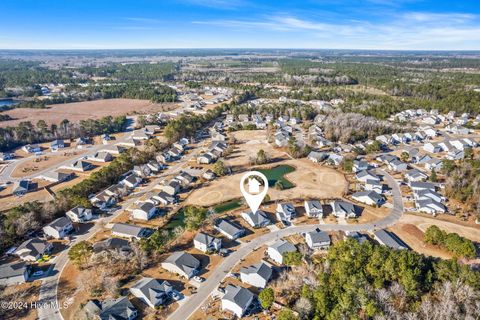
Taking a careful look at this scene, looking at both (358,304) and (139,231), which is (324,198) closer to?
(358,304)

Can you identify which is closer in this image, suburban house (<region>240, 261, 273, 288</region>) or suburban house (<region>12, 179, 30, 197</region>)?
suburban house (<region>240, 261, 273, 288</region>)

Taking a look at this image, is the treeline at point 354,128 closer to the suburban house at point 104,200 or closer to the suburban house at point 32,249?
the suburban house at point 104,200

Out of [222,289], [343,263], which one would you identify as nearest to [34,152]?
[222,289]

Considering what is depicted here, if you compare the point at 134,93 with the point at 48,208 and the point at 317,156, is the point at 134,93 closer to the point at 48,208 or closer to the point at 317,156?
the point at 317,156

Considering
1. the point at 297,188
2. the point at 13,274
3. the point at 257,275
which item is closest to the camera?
the point at 257,275

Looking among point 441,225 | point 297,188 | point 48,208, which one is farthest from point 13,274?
point 441,225

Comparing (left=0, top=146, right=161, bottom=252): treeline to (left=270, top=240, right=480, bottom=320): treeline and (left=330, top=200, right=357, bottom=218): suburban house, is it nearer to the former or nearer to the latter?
(left=270, top=240, right=480, bottom=320): treeline

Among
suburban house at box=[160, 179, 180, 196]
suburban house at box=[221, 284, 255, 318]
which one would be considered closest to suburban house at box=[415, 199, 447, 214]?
suburban house at box=[221, 284, 255, 318]
